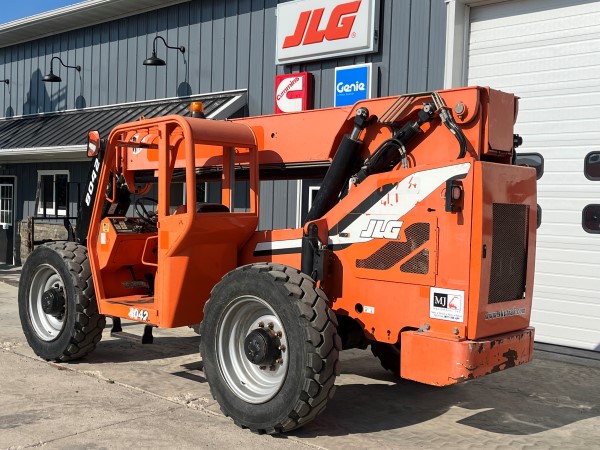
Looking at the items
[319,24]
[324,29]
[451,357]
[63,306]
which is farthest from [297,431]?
[319,24]

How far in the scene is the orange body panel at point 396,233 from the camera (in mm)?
4695

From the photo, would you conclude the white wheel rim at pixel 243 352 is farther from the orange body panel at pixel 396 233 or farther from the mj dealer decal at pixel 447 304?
the mj dealer decal at pixel 447 304

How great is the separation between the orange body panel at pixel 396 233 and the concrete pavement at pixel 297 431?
0.66 meters

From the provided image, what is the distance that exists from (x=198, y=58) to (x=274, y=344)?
9184mm

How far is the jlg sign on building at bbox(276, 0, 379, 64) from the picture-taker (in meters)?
10.4

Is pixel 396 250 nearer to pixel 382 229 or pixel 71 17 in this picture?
pixel 382 229

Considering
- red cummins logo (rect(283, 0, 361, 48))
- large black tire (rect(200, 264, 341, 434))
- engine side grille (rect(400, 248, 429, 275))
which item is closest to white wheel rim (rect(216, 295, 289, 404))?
large black tire (rect(200, 264, 341, 434))

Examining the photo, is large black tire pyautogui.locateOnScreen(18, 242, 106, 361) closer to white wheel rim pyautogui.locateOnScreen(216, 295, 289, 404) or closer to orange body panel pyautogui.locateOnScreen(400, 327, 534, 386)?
white wheel rim pyautogui.locateOnScreen(216, 295, 289, 404)

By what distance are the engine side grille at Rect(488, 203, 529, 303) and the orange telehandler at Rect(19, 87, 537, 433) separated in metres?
0.01

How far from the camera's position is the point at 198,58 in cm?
1327

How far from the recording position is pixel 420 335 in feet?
15.7

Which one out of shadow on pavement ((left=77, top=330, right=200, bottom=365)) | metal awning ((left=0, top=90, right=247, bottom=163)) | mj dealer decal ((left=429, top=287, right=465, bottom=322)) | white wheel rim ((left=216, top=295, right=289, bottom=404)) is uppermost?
metal awning ((left=0, top=90, right=247, bottom=163))

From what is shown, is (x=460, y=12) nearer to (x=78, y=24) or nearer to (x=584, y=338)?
(x=584, y=338)

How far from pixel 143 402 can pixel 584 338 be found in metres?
5.63
